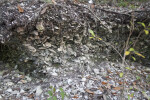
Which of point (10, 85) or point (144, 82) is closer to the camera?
point (10, 85)

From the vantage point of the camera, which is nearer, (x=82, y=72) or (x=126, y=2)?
(x=82, y=72)

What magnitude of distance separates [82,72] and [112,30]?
123 cm

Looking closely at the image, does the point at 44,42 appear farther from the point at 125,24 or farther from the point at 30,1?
the point at 125,24

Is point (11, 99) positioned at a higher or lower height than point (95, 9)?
lower

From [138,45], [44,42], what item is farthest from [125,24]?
[44,42]

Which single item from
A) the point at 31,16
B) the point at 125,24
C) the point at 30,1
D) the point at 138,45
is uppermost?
the point at 30,1

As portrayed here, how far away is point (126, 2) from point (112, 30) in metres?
0.96

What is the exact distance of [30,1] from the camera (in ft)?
7.82

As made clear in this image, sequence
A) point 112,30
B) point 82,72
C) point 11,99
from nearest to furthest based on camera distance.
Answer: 1. point 11,99
2. point 82,72
3. point 112,30

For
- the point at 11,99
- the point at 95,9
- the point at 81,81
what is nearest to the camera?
the point at 11,99

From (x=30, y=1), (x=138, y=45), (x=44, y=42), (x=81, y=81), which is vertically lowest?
(x=81, y=81)

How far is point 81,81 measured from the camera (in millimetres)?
2367

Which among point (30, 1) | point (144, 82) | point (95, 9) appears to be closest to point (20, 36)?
A: point (30, 1)

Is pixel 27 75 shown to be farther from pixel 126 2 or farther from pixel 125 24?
pixel 126 2
